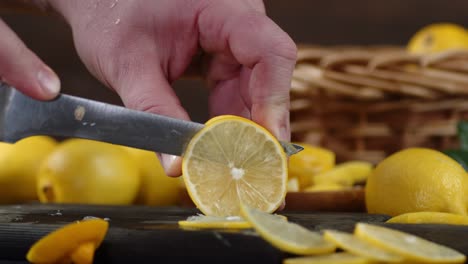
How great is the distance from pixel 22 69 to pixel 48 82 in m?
0.04

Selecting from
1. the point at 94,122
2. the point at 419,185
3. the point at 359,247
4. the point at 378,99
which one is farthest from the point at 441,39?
the point at 359,247

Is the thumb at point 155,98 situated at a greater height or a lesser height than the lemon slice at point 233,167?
greater

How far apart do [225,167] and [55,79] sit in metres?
0.25

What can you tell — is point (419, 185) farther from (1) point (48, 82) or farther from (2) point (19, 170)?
(2) point (19, 170)

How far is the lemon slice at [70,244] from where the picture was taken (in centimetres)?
73

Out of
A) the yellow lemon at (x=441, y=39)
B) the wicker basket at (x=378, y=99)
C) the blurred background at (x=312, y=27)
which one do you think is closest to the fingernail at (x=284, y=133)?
the wicker basket at (x=378, y=99)

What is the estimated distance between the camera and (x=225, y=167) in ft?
3.14

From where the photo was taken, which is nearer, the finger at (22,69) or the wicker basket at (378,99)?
the finger at (22,69)

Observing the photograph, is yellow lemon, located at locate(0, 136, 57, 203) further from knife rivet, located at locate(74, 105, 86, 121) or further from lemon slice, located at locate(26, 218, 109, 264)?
lemon slice, located at locate(26, 218, 109, 264)

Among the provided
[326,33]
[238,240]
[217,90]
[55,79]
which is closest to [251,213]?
[238,240]

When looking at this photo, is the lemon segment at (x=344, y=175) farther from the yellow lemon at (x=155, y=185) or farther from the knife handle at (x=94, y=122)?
the knife handle at (x=94, y=122)

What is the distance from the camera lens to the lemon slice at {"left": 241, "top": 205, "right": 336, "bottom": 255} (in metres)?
0.70

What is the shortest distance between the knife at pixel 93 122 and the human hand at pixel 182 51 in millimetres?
28

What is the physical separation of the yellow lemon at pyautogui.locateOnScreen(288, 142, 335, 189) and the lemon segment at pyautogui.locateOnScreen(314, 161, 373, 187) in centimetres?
1
